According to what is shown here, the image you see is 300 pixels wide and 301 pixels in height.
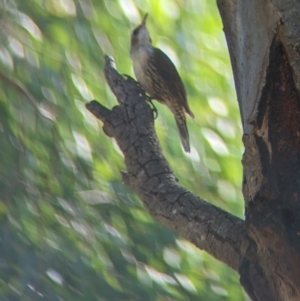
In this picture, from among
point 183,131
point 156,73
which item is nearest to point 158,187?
point 183,131

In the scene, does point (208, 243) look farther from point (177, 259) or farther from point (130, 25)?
point (130, 25)

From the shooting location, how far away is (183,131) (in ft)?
7.36

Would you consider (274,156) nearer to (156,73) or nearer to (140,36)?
(140,36)

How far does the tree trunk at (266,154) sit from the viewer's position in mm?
997

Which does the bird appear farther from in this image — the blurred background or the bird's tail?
the blurred background

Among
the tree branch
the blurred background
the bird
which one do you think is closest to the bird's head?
the bird

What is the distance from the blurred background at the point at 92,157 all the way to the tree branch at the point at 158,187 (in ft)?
1.00

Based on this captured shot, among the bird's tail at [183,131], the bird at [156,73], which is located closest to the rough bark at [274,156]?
the bird's tail at [183,131]

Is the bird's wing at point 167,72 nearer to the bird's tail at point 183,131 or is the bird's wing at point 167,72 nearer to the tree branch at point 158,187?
the bird's tail at point 183,131

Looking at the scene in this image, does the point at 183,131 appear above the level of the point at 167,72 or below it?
below

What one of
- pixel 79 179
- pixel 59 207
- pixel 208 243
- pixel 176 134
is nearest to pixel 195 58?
pixel 176 134

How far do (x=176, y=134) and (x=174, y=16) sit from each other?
1.33ft

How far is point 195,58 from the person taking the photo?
1.88 m

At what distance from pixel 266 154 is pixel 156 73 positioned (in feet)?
7.32
